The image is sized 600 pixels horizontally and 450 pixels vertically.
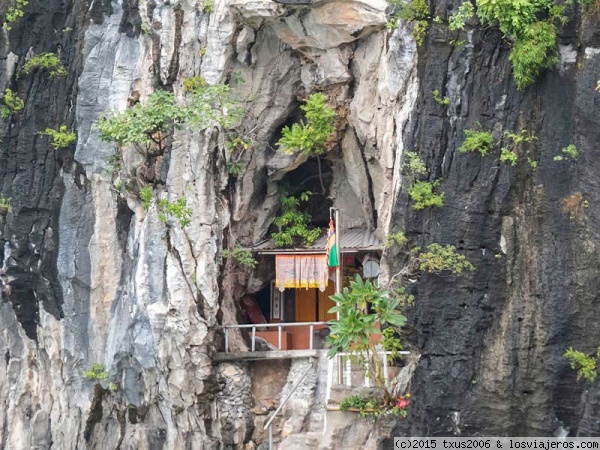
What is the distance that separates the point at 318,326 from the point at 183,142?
187 inches

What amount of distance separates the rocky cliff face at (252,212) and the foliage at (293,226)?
27cm

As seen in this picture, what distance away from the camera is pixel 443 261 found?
16.1 meters

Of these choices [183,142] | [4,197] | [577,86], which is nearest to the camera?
[577,86]

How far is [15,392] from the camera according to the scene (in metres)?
19.9

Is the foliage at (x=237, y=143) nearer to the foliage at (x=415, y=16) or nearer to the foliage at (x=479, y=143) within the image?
the foliage at (x=415, y=16)

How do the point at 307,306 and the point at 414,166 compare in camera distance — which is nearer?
the point at 414,166

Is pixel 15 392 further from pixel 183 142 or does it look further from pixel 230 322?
pixel 183 142

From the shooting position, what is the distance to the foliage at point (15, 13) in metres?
19.8

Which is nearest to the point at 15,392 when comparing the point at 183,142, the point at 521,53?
the point at 183,142

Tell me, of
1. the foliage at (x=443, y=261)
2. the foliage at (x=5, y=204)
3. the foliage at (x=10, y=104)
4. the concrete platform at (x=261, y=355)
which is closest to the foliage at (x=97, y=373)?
the concrete platform at (x=261, y=355)

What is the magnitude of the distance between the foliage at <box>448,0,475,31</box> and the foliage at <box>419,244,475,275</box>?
3.52 metres

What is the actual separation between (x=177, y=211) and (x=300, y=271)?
108 inches

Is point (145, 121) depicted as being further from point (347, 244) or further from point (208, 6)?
point (347, 244)

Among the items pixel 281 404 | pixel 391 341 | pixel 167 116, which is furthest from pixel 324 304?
pixel 167 116
